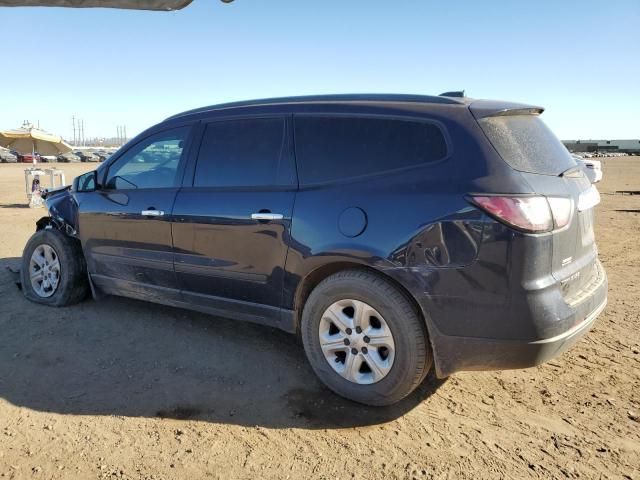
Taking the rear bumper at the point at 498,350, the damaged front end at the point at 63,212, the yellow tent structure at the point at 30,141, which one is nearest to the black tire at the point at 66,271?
the damaged front end at the point at 63,212

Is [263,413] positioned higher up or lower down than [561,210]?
lower down

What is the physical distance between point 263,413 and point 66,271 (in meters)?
2.81

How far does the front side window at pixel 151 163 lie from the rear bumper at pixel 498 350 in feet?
8.33

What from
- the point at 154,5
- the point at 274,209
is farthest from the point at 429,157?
the point at 154,5

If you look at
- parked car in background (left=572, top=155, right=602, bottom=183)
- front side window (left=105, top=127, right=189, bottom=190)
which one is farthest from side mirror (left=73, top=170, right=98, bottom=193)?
parked car in background (left=572, top=155, right=602, bottom=183)

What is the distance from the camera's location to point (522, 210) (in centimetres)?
269

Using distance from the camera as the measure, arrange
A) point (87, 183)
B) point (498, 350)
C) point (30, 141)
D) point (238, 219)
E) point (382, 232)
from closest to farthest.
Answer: point (498, 350)
point (382, 232)
point (238, 219)
point (87, 183)
point (30, 141)

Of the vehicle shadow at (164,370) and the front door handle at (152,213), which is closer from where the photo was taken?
the vehicle shadow at (164,370)

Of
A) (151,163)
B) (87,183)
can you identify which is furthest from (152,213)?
(87,183)

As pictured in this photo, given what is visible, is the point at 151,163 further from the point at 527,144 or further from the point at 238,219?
the point at 527,144

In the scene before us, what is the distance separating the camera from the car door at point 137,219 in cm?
416

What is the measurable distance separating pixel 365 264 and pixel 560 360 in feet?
6.25

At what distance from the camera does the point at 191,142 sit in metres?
4.13

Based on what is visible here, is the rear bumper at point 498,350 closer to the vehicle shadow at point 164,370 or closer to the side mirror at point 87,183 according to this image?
the vehicle shadow at point 164,370
